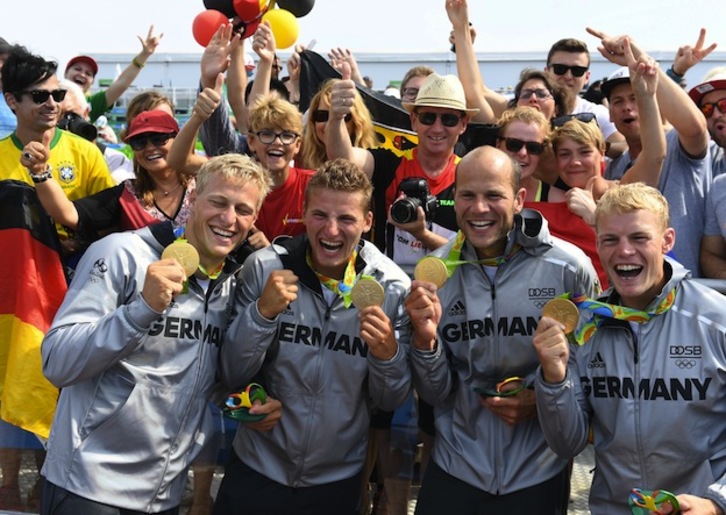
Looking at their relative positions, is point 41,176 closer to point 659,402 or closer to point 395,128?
point 395,128

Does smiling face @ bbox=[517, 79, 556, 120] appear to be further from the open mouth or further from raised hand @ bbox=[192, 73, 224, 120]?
the open mouth

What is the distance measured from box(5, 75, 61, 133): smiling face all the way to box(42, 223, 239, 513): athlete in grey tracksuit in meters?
1.41

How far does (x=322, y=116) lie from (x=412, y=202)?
4.51 ft

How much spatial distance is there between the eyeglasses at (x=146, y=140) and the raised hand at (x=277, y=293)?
1450 millimetres

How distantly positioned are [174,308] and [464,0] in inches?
133

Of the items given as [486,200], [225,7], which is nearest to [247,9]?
[225,7]

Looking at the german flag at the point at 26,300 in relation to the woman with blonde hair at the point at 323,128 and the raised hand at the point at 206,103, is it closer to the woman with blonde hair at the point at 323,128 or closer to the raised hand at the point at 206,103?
the raised hand at the point at 206,103

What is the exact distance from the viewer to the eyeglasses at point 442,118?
189 inches

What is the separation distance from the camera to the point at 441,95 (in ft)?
15.8

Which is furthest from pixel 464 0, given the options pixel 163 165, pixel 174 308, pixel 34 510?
pixel 34 510

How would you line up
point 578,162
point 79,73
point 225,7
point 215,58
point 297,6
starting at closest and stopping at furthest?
point 578,162
point 215,58
point 225,7
point 297,6
point 79,73

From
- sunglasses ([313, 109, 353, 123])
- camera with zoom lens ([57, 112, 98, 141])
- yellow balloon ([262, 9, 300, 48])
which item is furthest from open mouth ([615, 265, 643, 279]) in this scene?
yellow balloon ([262, 9, 300, 48])

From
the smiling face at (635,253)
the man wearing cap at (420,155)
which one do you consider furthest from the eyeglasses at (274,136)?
the smiling face at (635,253)

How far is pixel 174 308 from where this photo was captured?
144 inches
